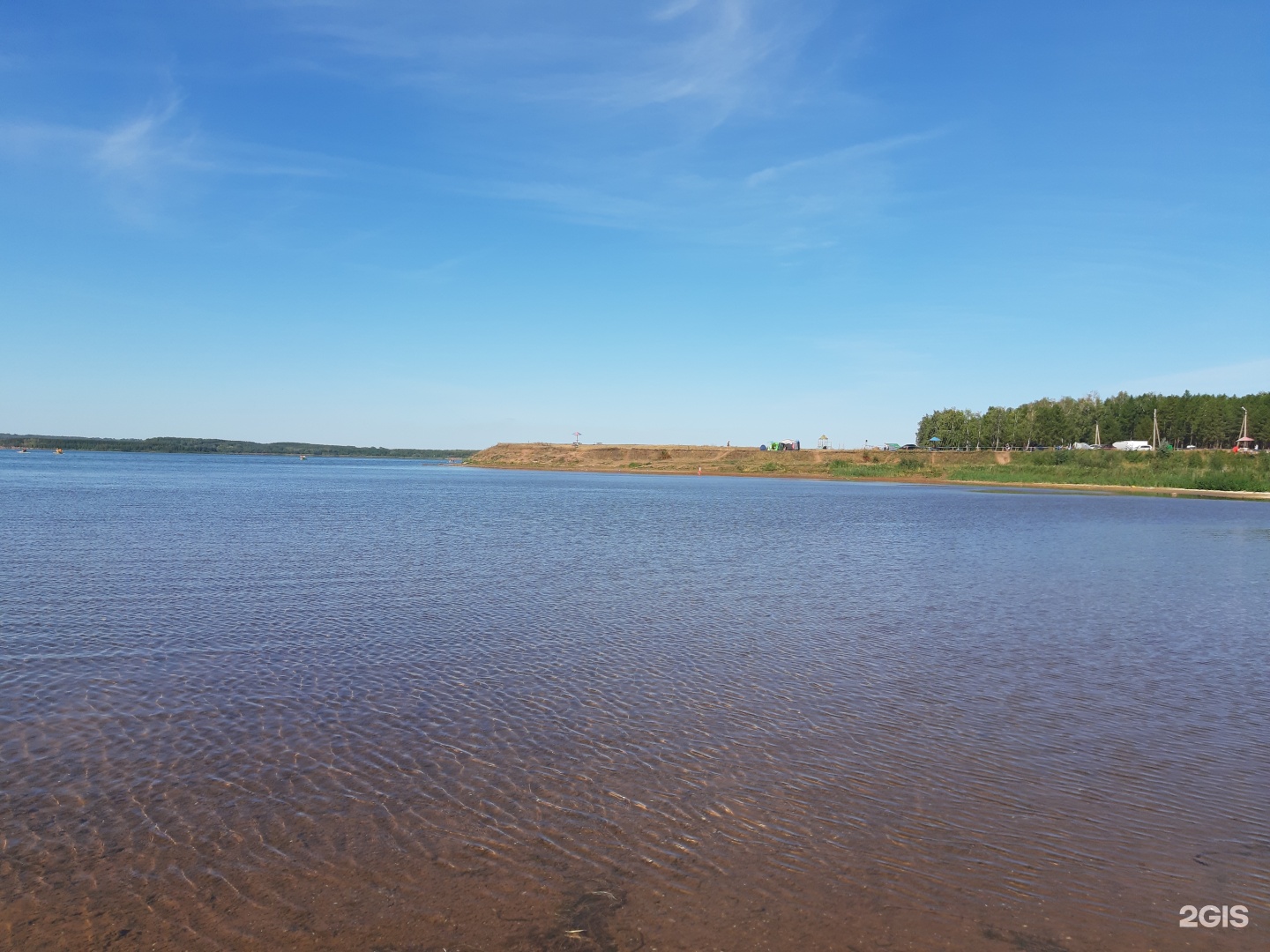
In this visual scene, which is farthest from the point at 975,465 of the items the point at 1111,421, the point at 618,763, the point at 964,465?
the point at 618,763

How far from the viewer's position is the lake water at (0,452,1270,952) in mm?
6602

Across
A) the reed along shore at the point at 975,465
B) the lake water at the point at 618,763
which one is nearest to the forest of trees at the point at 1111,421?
the reed along shore at the point at 975,465

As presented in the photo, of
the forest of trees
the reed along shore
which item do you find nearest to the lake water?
the reed along shore

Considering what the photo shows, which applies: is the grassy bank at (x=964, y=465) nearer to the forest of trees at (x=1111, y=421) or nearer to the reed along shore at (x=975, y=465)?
the reed along shore at (x=975, y=465)

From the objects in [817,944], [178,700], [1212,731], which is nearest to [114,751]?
[178,700]

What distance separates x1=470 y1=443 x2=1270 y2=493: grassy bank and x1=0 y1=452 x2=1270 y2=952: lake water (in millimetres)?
91961

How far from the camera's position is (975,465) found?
13800 cm

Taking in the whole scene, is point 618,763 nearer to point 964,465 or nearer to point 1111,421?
point 964,465

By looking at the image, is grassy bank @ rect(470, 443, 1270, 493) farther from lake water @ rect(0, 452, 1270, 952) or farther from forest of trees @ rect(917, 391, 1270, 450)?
lake water @ rect(0, 452, 1270, 952)

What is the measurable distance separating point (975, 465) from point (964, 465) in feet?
5.54

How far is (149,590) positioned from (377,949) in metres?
17.4

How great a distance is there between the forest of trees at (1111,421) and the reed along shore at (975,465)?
62.7ft

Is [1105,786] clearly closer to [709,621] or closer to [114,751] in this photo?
[709,621]

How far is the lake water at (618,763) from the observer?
660cm
